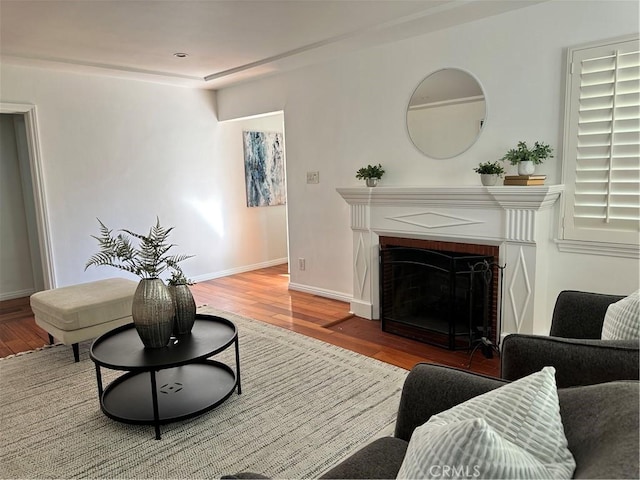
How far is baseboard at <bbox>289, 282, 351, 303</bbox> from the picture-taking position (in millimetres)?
4430

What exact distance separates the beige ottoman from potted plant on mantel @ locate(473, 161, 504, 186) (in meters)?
2.70

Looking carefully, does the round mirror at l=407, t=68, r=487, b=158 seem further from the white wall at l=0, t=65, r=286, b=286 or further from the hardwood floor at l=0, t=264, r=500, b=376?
the white wall at l=0, t=65, r=286, b=286

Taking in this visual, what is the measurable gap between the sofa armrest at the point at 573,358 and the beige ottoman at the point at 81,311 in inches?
104

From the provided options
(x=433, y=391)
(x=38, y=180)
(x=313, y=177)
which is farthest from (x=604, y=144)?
(x=38, y=180)

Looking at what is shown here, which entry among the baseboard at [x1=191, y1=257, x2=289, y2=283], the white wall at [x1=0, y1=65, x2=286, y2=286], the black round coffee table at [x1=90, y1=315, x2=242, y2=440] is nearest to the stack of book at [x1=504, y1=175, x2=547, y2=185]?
the black round coffee table at [x1=90, y1=315, x2=242, y2=440]

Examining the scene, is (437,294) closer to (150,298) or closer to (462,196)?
(462,196)

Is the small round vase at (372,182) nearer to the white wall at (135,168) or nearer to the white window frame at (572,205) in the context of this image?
the white window frame at (572,205)

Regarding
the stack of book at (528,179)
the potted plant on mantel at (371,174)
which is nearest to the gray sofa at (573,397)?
the stack of book at (528,179)

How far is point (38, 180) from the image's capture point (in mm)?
4234

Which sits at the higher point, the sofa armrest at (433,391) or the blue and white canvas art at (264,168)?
the blue and white canvas art at (264,168)

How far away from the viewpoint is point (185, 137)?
5281 millimetres

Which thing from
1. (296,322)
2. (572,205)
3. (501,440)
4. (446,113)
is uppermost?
(446,113)

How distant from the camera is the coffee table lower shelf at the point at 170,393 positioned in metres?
2.24

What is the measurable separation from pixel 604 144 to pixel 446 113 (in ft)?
3.71
